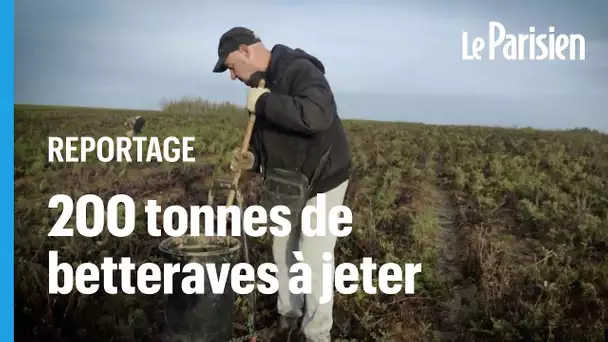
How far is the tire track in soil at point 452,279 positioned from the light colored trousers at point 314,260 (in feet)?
2.24

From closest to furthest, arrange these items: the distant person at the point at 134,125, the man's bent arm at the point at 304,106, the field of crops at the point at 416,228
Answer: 1. the man's bent arm at the point at 304,106
2. the field of crops at the point at 416,228
3. the distant person at the point at 134,125

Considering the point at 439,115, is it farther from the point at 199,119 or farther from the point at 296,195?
the point at 199,119

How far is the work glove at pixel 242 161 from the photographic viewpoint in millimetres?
2551

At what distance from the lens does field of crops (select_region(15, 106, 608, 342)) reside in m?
2.79

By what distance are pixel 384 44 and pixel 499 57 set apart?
648mm

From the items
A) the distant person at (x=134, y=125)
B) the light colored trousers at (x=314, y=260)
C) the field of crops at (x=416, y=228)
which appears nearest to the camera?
the light colored trousers at (x=314, y=260)

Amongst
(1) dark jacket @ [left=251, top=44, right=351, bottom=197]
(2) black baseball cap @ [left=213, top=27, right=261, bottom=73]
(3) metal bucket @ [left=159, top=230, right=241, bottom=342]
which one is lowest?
(3) metal bucket @ [left=159, top=230, right=241, bottom=342]

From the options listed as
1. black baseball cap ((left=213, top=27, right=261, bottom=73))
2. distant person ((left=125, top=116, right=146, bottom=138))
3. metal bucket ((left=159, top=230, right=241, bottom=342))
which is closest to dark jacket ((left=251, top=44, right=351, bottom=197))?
black baseball cap ((left=213, top=27, right=261, bottom=73))

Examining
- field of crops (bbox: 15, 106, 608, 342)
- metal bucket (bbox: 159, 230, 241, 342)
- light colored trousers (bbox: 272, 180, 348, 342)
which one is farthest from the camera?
field of crops (bbox: 15, 106, 608, 342)

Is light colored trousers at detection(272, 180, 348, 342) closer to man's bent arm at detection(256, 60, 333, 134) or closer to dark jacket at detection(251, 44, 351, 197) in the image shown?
dark jacket at detection(251, 44, 351, 197)

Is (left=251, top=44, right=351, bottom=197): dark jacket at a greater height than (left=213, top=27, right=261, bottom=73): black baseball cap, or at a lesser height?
lesser

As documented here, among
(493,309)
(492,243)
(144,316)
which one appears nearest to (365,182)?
(492,243)

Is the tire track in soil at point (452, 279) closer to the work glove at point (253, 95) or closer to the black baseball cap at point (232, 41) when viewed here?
the work glove at point (253, 95)

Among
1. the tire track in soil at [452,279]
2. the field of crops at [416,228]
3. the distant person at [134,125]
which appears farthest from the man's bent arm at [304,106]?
the tire track in soil at [452,279]
